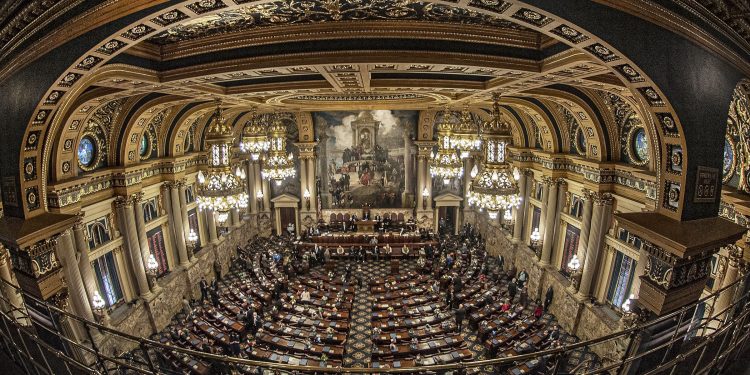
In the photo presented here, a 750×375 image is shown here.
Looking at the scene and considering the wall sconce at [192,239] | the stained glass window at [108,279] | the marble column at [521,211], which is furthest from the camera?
the marble column at [521,211]

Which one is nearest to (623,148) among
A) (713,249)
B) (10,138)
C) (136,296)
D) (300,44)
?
(713,249)

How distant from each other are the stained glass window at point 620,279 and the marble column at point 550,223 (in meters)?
3.11

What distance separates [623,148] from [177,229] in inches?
674

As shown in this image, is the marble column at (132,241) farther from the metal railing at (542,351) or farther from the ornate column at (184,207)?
the metal railing at (542,351)

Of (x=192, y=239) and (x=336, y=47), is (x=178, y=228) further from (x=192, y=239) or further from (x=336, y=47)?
(x=336, y=47)

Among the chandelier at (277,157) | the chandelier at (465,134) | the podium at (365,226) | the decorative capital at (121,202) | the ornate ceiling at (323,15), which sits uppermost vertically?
the ornate ceiling at (323,15)

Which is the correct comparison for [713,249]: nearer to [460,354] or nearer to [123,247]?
[460,354]

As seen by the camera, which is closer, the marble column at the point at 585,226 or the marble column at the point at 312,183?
the marble column at the point at 585,226

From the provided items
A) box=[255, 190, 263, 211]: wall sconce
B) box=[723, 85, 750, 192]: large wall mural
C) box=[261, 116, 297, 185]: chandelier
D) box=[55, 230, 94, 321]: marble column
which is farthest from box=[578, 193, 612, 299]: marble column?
box=[255, 190, 263, 211]: wall sconce

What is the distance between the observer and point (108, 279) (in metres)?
12.1

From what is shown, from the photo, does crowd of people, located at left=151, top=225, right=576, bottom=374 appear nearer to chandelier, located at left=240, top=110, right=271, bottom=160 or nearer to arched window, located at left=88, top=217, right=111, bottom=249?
arched window, located at left=88, top=217, right=111, bottom=249

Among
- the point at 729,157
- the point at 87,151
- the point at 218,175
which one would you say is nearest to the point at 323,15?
the point at 218,175

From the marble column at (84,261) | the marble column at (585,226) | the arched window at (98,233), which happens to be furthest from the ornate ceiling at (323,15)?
the marble column at (585,226)

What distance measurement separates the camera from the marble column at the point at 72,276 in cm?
970
